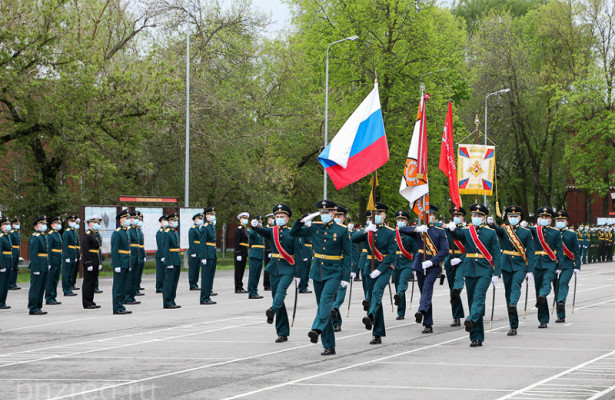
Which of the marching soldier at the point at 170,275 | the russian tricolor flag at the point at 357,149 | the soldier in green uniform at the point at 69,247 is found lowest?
the marching soldier at the point at 170,275

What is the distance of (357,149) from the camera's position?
15758 mm

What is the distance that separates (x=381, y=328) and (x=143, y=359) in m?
3.50

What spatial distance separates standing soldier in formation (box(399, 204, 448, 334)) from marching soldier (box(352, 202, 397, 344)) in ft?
1.23

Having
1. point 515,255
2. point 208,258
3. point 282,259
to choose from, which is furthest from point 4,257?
point 515,255

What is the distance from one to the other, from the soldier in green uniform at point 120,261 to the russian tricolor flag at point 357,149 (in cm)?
545

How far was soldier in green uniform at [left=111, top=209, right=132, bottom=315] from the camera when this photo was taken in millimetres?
18469

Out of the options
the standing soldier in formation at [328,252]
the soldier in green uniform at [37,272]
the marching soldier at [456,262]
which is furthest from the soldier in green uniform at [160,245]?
the standing soldier in formation at [328,252]

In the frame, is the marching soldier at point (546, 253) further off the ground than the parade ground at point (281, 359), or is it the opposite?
the marching soldier at point (546, 253)

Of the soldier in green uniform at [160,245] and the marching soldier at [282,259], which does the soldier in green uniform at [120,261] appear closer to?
the soldier in green uniform at [160,245]

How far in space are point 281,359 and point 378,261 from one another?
3.14 metres

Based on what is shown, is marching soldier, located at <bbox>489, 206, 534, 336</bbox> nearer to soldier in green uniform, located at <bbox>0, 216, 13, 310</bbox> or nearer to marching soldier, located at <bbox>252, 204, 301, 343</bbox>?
marching soldier, located at <bbox>252, 204, 301, 343</bbox>

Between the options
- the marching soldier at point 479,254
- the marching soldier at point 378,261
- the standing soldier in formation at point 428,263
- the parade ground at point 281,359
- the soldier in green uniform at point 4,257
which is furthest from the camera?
the soldier in green uniform at point 4,257

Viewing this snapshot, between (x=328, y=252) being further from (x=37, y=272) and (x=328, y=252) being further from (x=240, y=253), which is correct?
(x=240, y=253)

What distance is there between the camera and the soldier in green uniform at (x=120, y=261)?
18.5 metres
